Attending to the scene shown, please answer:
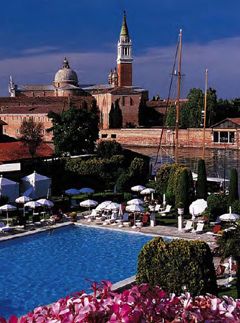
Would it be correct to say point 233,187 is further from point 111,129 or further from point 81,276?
point 111,129

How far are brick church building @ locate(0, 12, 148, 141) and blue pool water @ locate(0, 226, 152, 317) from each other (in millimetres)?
51267

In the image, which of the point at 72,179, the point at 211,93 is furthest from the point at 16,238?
the point at 211,93

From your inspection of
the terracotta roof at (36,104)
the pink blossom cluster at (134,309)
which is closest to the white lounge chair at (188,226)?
the pink blossom cluster at (134,309)

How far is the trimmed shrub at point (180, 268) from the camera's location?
32.8ft

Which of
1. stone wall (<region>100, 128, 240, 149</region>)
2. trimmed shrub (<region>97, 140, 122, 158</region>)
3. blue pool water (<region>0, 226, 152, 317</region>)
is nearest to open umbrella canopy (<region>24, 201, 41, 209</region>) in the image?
blue pool water (<region>0, 226, 152, 317</region>)

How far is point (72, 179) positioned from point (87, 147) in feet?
23.2

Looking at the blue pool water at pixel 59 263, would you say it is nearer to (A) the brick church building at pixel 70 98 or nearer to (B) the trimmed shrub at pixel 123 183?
(B) the trimmed shrub at pixel 123 183

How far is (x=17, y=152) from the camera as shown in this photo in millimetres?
28000

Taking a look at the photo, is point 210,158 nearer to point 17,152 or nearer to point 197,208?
point 17,152

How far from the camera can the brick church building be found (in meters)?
74.8

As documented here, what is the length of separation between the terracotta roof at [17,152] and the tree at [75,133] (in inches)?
91.8

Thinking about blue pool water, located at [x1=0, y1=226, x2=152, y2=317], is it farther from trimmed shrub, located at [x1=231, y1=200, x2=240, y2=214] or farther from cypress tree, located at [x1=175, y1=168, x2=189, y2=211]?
cypress tree, located at [x1=175, y1=168, x2=189, y2=211]

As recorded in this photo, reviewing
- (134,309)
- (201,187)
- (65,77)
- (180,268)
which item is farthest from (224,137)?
(134,309)

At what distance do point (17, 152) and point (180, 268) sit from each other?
62.4 ft
